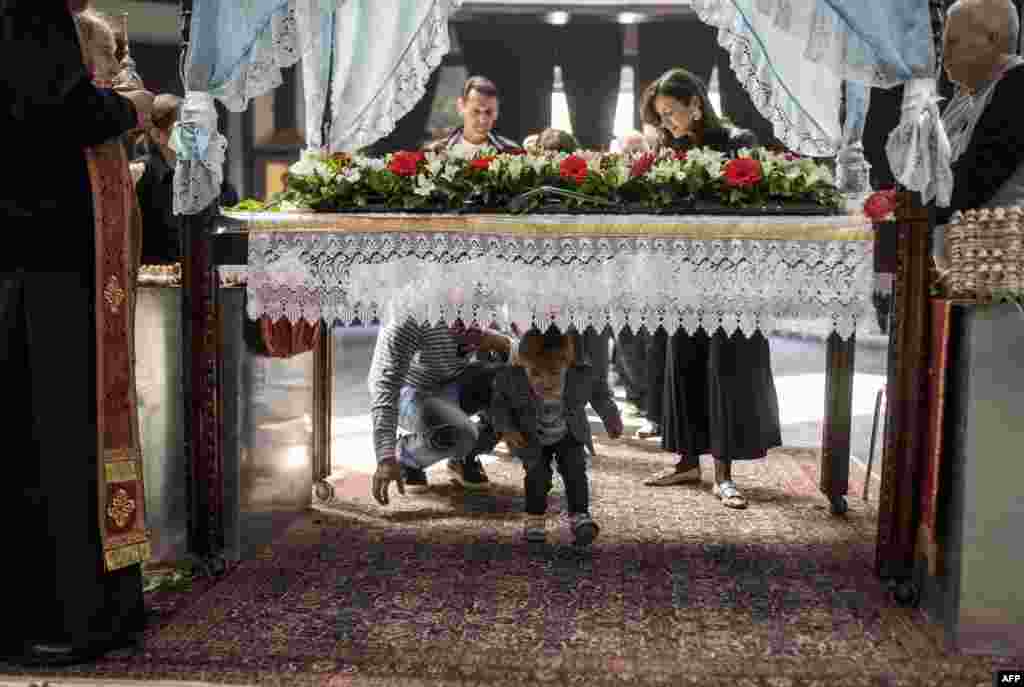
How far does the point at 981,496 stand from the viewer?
9.42 feet

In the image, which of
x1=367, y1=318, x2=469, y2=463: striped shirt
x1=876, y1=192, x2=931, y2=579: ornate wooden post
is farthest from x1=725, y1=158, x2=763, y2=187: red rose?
x1=367, y1=318, x2=469, y2=463: striped shirt

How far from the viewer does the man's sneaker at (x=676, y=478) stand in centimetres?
502

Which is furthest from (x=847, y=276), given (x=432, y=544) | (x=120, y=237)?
(x=120, y=237)

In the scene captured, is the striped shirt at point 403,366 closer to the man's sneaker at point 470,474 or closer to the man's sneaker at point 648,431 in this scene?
the man's sneaker at point 470,474

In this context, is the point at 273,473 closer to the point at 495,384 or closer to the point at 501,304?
the point at 495,384

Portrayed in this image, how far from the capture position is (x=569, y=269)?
3.42 metres

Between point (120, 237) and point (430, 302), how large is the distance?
1053 millimetres

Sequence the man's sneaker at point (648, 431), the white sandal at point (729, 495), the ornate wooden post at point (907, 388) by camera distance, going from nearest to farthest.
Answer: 1. the ornate wooden post at point (907, 388)
2. the white sandal at point (729, 495)
3. the man's sneaker at point (648, 431)

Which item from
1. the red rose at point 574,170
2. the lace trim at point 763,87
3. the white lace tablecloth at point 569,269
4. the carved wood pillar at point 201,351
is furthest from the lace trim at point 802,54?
the carved wood pillar at point 201,351

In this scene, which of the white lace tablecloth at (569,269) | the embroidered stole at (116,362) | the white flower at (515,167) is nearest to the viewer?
the embroidered stole at (116,362)

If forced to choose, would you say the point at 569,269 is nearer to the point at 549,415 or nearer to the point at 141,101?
the point at 549,415

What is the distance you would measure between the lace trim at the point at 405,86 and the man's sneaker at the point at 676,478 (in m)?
2.20

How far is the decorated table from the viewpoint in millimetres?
3359

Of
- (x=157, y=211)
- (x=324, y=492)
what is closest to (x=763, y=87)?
(x=157, y=211)
